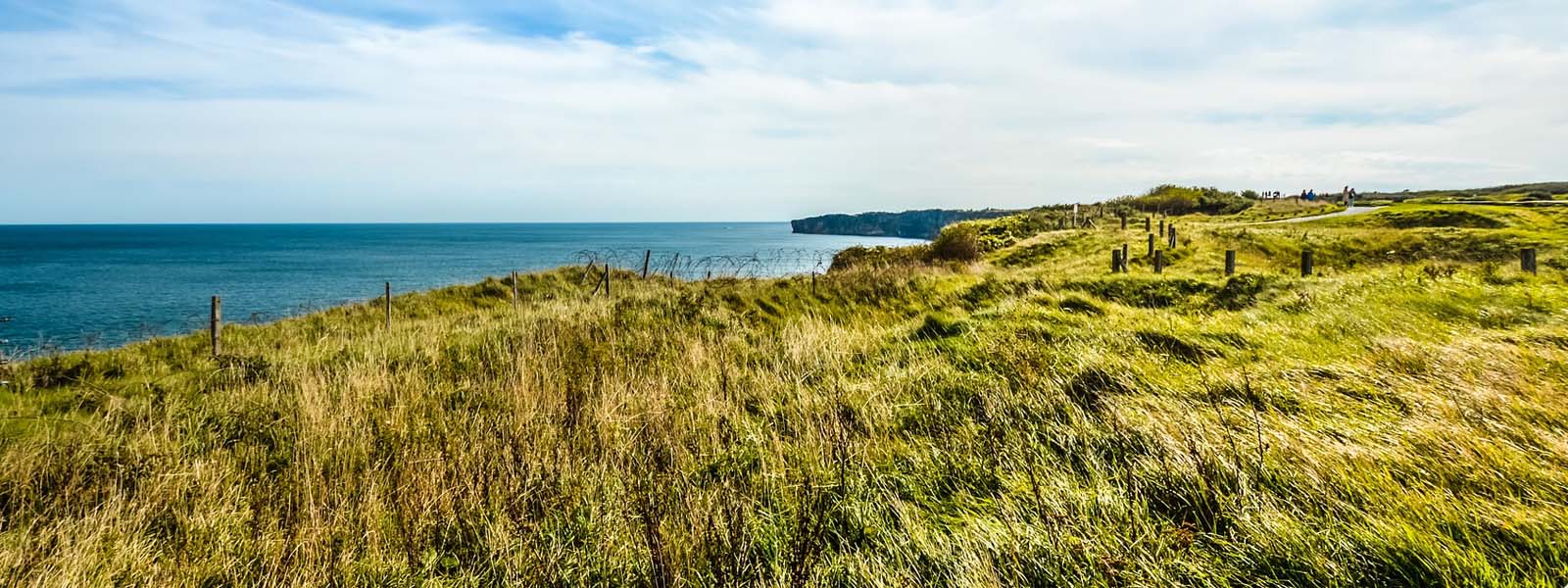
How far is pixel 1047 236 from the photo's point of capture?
114 feet

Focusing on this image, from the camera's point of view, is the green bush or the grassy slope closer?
the grassy slope

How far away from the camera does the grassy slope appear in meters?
3.31

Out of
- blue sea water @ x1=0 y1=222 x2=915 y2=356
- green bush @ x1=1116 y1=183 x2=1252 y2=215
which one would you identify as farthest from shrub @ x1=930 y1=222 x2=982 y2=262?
green bush @ x1=1116 y1=183 x2=1252 y2=215

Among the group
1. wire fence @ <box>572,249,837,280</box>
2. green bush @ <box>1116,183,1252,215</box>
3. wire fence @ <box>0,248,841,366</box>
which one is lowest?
wire fence @ <box>0,248,841,366</box>

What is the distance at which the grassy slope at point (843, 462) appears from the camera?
3312mm

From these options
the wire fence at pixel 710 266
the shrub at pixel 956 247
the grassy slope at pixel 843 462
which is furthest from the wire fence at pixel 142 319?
the grassy slope at pixel 843 462

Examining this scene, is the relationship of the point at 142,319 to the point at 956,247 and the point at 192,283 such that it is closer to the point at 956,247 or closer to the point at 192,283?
the point at 192,283

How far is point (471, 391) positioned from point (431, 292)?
24.7 m

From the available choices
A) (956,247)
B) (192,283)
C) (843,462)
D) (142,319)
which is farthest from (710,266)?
(192,283)

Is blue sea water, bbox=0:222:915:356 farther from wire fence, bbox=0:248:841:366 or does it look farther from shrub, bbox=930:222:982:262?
shrub, bbox=930:222:982:262

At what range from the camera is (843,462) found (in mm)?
4082

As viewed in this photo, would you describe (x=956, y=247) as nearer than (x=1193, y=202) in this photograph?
Yes

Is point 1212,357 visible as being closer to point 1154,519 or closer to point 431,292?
point 1154,519

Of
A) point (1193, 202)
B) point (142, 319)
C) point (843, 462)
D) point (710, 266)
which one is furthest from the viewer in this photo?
point (1193, 202)
